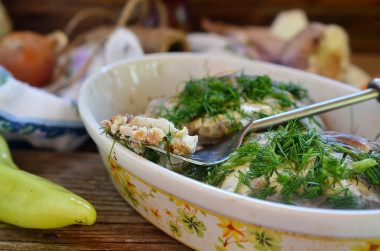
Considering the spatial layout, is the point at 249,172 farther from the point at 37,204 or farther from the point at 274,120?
the point at 37,204

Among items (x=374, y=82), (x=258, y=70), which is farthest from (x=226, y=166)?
(x=258, y=70)

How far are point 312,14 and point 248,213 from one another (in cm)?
187

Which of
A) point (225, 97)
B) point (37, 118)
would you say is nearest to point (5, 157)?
point (37, 118)

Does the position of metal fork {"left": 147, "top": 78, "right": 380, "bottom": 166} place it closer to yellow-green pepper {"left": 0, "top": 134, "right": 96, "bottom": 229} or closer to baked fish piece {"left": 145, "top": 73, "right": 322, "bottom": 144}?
baked fish piece {"left": 145, "top": 73, "right": 322, "bottom": 144}

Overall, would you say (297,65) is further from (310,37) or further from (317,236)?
(317,236)

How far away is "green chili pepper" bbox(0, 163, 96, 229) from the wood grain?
0.12 feet

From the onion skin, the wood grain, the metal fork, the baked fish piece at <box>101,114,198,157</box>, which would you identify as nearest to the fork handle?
the metal fork

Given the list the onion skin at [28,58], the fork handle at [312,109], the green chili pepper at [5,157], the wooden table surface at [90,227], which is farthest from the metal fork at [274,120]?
the onion skin at [28,58]

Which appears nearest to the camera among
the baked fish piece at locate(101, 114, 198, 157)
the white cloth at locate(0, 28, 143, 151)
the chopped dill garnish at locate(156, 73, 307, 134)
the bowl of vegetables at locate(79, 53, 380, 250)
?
the bowl of vegetables at locate(79, 53, 380, 250)

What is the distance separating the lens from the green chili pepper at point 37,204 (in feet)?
2.51

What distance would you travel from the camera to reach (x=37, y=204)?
78 cm

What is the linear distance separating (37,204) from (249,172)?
0.41 metres

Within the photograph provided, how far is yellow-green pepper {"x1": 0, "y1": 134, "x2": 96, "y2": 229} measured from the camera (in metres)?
0.77

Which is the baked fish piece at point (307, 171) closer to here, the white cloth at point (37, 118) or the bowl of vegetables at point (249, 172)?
the bowl of vegetables at point (249, 172)
